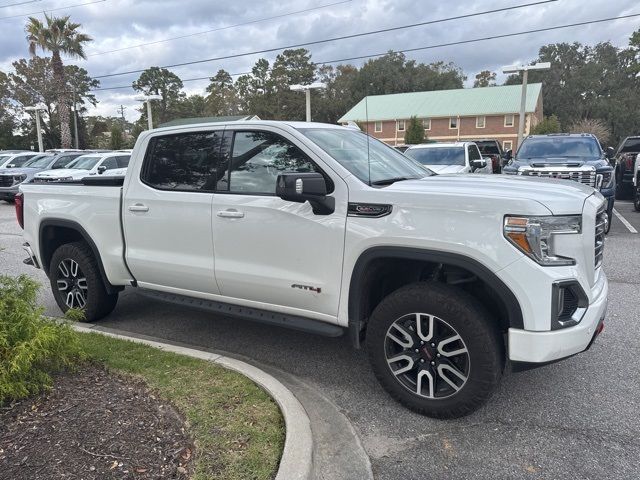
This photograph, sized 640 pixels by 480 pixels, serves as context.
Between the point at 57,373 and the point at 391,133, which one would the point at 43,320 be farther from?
the point at 391,133

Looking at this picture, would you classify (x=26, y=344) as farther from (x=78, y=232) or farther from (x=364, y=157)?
(x=364, y=157)

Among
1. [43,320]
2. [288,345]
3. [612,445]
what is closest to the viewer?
[612,445]

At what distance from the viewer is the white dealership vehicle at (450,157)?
11773 mm

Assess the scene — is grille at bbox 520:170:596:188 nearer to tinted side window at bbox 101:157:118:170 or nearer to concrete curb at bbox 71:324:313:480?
concrete curb at bbox 71:324:313:480

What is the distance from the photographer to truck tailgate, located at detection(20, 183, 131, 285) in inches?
188

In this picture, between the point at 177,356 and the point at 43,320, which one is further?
the point at 177,356

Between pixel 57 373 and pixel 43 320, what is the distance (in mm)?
400

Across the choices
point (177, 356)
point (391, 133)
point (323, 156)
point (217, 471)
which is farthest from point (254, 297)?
point (391, 133)

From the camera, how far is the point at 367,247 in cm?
333

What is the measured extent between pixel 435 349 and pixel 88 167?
676 inches

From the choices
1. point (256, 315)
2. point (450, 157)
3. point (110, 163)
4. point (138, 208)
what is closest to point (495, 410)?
point (256, 315)

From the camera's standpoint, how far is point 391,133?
55250 mm

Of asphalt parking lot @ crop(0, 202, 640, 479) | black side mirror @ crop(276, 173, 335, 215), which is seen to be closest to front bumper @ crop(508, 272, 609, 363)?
asphalt parking lot @ crop(0, 202, 640, 479)

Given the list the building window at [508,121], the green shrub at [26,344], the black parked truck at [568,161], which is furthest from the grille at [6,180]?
the building window at [508,121]
